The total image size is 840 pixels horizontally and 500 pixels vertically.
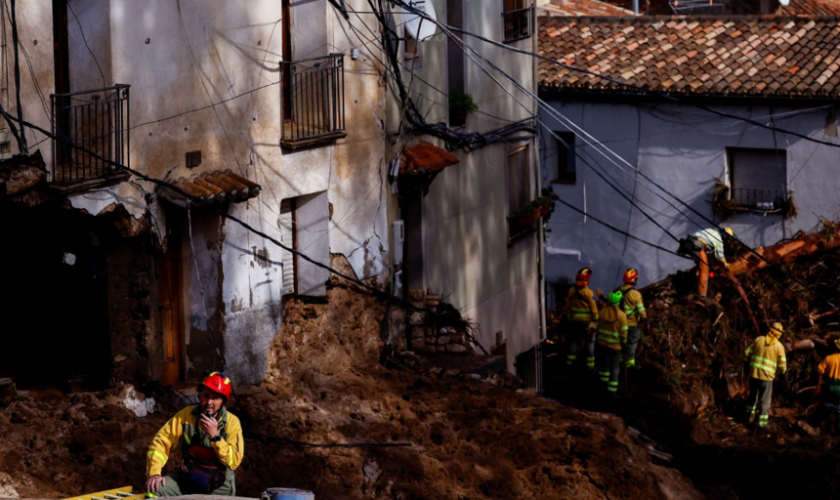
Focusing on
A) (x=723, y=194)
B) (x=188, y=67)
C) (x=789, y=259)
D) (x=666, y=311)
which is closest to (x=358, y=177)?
(x=188, y=67)

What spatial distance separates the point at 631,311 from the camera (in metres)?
21.5

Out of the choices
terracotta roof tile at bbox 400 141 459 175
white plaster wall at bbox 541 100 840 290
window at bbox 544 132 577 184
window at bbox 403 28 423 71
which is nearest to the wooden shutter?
terracotta roof tile at bbox 400 141 459 175

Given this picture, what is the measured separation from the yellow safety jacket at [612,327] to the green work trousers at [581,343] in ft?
2.21

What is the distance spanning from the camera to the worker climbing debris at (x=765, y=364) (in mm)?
21531

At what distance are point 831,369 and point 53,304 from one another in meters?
12.5

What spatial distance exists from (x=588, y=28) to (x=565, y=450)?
16.9 meters

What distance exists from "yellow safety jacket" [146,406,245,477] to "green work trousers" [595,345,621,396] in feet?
38.6

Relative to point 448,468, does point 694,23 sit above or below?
above

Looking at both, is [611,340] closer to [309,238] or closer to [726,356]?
[726,356]

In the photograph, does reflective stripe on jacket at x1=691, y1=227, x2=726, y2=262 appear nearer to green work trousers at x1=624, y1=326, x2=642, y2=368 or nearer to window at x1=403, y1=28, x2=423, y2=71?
green work trousers at x1=624, y1=326, x2=642, y2=368

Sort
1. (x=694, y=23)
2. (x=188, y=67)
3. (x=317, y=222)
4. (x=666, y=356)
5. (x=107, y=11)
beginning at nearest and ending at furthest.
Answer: (x=107, y=11) < (x=188, y=67) < (x=317, y=222) < (x=666, y=356) < (x=694, y=23)

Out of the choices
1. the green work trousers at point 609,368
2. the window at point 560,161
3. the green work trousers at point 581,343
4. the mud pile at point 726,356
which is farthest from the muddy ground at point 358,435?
the window at point 560,161

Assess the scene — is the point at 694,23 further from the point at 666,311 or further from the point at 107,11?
the point at 107,11

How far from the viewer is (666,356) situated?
22.8 m
